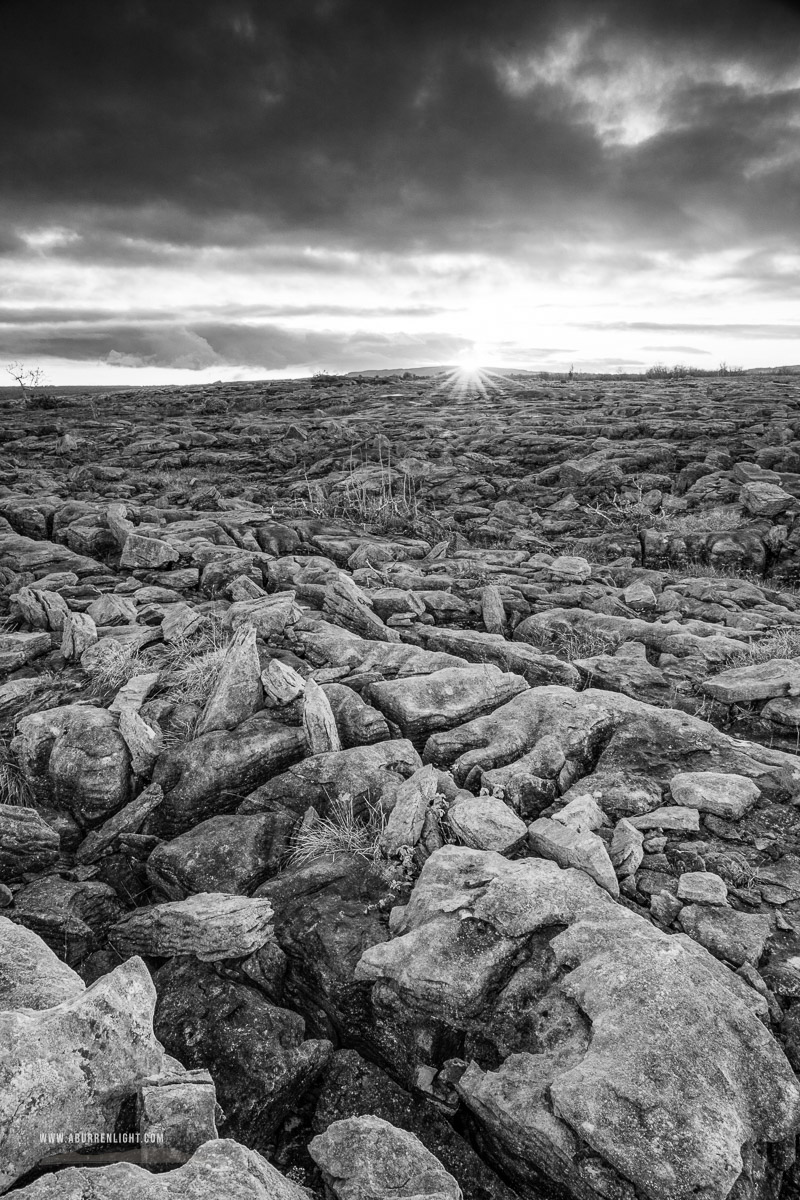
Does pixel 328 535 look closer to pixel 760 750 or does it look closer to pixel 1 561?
pixel 1 561

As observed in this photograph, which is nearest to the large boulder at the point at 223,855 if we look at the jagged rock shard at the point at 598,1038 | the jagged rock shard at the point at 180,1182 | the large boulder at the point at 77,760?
the large boulder at the point at 77,760

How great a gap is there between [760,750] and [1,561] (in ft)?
49.8

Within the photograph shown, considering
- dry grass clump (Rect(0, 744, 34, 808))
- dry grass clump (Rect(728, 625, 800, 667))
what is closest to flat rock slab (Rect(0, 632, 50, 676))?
dry grass clump (Rect(0, 744, 34, 808))

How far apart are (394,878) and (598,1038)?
7.67 ft

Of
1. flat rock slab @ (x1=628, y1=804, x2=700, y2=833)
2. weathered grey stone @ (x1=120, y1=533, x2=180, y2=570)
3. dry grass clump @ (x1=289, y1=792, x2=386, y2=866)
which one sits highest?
weathered grey stone @ (x1=120, y1=533, x2=180, y2=570)

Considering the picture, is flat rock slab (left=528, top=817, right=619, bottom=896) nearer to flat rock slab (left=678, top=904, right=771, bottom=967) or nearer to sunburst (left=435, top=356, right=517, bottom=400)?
flat rock slab (left=678, top=904, right=771, bottom=967)

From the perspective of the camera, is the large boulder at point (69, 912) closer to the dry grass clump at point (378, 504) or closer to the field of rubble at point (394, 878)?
the field of rubble at point (394, 878)

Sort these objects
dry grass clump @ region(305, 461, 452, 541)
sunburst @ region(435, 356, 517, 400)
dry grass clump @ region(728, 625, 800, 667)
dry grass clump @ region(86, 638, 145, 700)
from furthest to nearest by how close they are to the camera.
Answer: sunburst @ region(435, 356, 517, 400) → dry grass clump @ region(305, 461, 452, 541) → dry grass clump @ region(728, 625, 800, 667) → dry grass clump @ region(86, 638, 145, 700)

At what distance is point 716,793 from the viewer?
255 inches

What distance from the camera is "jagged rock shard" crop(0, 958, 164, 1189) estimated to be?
340 cm

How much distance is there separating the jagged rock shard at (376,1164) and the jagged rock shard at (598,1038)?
0.53 metres

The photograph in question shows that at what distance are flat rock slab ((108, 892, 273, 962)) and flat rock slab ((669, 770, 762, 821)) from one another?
14.3ft

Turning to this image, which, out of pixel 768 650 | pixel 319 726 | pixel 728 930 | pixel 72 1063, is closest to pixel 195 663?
pixel 319 726

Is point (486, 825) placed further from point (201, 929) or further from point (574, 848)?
point (201, 929)
